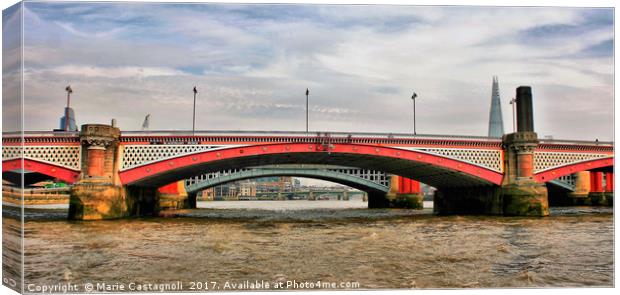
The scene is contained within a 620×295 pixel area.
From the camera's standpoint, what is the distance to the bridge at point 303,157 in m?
37.3

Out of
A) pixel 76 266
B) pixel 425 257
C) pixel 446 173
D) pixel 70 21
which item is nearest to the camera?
pixel 70 21

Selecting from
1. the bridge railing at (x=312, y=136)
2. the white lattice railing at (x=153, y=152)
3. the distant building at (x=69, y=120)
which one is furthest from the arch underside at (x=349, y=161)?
the distant building at (x=69, y=120)

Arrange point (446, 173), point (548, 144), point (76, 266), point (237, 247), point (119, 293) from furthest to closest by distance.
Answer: point (446, 173) → point (548, 144) → point (237, 247) → point (76, 266) → point (119, 293)

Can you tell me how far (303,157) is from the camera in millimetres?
47719

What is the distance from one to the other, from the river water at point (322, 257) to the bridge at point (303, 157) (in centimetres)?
848

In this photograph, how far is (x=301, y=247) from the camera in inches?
881

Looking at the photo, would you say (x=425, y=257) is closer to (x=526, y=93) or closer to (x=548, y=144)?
(x=526, y=93)

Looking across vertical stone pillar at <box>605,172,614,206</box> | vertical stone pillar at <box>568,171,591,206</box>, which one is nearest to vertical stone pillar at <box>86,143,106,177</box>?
vertical stone pillar at <box>605,172,614,206</box>

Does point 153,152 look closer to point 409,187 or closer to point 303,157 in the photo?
point 303,157

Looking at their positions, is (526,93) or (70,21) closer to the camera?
(70,21)

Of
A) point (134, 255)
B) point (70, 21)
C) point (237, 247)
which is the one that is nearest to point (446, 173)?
point (237, 247)

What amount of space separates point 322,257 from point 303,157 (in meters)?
28.9

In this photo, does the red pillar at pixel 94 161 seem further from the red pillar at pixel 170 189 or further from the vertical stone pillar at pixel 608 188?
the vertical stone pillar at pixel 608 188

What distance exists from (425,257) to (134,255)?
972cm
